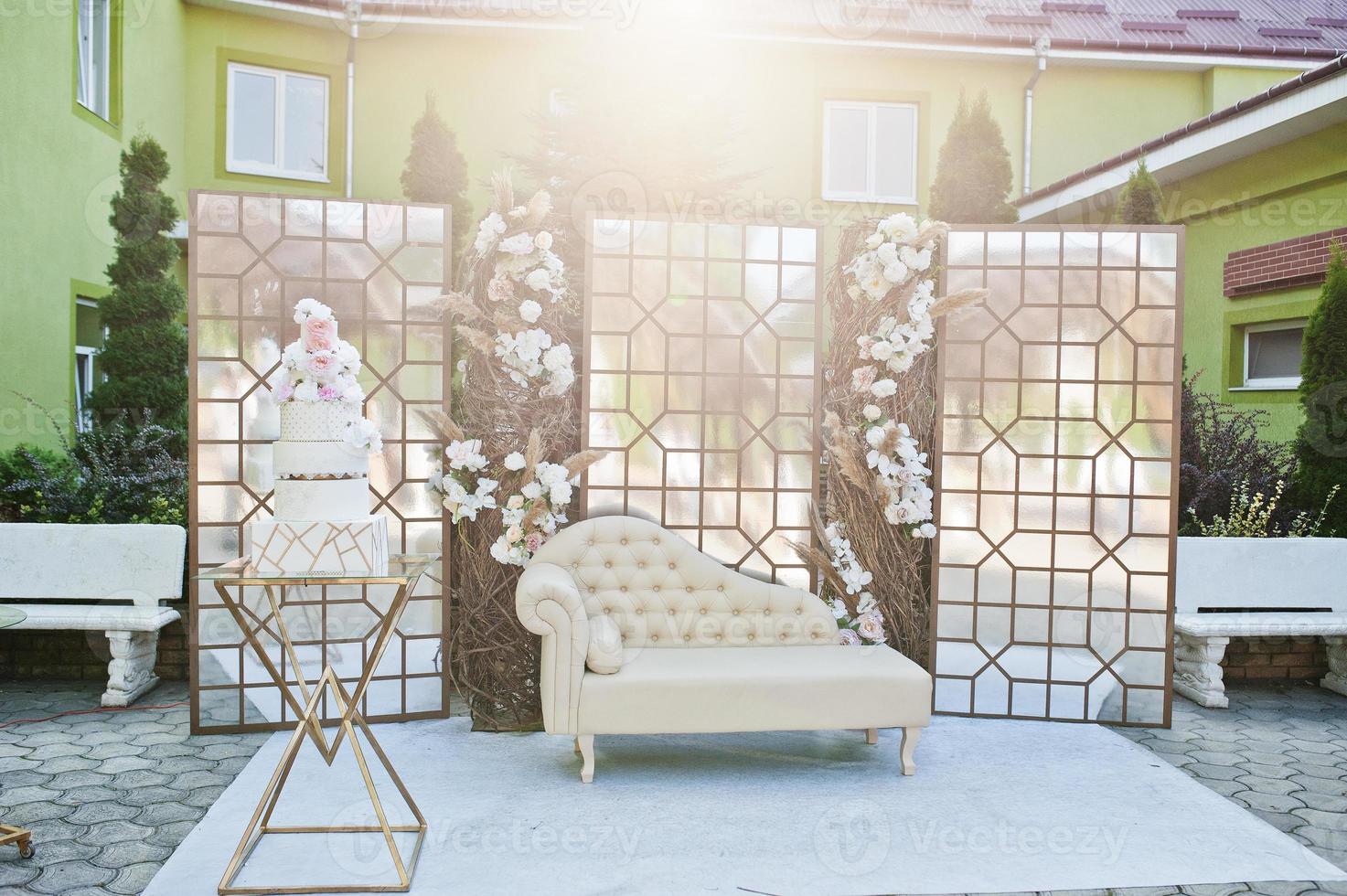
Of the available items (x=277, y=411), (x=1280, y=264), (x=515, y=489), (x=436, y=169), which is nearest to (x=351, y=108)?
(x=436, y=169)

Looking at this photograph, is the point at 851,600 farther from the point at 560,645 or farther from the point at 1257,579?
the point at 1257,579

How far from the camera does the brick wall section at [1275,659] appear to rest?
17.9 ft

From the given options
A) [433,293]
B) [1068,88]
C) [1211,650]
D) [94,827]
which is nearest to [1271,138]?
[1068,88]

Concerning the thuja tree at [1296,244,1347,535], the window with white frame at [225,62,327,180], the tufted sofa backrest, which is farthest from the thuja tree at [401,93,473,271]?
the thuja tree at [1296,244,1347,535]

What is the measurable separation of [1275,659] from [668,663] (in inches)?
146

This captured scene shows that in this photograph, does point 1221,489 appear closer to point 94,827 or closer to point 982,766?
point 982,766

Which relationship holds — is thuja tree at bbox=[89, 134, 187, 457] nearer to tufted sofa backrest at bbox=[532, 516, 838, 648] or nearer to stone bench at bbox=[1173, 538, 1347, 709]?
tufted sofa backrest at bbox=[532, 516, 838, 648]

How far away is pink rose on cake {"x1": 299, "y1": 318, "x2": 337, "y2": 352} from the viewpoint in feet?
10.6

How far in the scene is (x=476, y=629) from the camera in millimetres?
4488

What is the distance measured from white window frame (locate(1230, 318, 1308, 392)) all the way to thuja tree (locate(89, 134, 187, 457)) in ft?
26.3

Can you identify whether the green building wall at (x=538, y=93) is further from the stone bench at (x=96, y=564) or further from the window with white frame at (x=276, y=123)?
the stone bench at (x=96, y=564)

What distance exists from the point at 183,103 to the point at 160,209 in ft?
10.8

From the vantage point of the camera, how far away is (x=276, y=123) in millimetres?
9531

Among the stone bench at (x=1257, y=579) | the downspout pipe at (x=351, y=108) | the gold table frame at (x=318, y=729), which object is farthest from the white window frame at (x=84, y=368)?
the stone bench at (x=1257, y=579)
